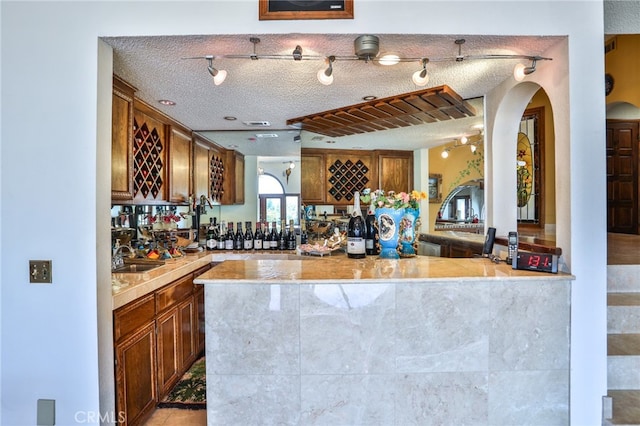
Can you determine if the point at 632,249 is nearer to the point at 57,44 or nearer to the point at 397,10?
the point at 397,10

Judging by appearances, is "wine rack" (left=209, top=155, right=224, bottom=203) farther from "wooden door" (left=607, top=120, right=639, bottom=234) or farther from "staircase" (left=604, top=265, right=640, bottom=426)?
"wooden door" (left=607, top=120, right=639, bottom=234)

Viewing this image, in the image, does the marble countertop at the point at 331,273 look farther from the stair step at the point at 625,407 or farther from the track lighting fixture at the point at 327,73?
the track lighting fixture at the point at 327,73

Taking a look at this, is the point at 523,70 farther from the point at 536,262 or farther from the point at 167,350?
the point at 167,350

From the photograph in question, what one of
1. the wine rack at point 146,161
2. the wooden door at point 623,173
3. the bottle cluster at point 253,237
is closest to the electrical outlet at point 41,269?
the wine rack at point 146,161

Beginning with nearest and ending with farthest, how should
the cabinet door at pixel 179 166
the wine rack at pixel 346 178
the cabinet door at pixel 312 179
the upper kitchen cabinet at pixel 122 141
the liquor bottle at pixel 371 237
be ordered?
the upper kitchen cabinet at pixel 122 141, the liquor bottle at pixel 371 237, the cabinet door at pixel 179 166, the cabinet door at pixel 312 179, the wine rack at pixel 346 178

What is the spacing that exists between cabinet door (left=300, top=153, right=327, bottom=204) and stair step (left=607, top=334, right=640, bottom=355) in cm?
289

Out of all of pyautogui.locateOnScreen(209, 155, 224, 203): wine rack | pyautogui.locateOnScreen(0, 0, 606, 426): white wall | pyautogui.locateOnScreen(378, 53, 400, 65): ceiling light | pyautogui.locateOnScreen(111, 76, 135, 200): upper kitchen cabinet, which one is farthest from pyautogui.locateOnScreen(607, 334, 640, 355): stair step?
pyautogui.locateOnScreen(209, 155, 224, 203): wine rack

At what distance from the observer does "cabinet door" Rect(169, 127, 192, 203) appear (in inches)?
124

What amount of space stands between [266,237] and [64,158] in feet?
7.37

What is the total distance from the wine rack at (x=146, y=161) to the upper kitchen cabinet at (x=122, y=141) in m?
0.25

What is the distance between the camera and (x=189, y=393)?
249 centimetres

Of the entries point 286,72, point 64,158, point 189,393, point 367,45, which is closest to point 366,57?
point 367,45

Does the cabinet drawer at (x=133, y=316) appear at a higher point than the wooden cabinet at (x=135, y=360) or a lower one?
higher

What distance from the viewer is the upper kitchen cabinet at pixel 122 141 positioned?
2.15 metres
